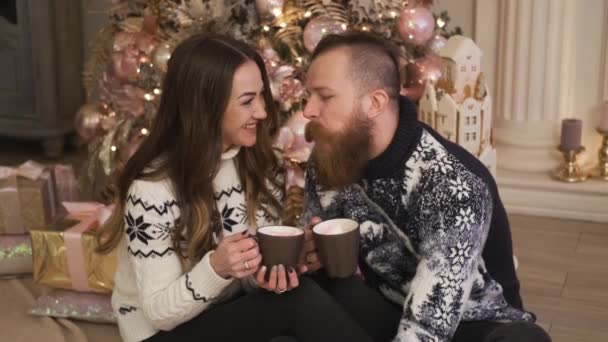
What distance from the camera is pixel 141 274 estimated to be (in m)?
1.71

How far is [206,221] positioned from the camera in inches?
69.6

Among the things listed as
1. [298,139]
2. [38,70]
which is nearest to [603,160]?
[298,139]

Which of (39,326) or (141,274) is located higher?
(141,274)

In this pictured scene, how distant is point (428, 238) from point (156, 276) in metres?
0.53

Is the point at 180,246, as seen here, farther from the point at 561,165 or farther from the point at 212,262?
the point at 561,165

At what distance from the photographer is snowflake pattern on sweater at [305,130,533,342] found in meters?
1.52

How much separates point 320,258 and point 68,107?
9.64 feet

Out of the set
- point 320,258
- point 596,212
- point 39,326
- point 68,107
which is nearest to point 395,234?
point 320,258

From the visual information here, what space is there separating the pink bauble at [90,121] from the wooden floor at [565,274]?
1600mm

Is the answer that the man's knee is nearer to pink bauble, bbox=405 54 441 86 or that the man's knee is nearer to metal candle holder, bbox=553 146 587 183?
pink bauble, bbox=405 54 441 86

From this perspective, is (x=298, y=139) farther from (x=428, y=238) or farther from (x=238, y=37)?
(x=428, y=238)

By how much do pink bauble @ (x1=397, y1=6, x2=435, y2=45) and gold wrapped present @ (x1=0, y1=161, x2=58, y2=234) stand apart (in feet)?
4.18

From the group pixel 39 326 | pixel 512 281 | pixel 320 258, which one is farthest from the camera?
pixel 39 326

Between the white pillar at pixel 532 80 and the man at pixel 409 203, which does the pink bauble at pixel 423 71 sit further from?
the man at pixel 409 203
